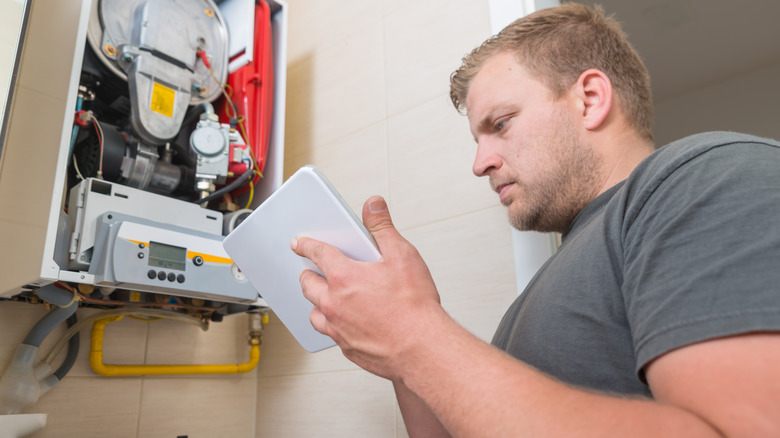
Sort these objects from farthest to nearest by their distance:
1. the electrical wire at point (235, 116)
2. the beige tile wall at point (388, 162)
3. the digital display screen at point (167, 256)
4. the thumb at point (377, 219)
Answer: the electrical wire at point (235, 116), the beige tile wall at point (388, 162), the digital display screen at point (167, 256), the thumb at point (377, 219)

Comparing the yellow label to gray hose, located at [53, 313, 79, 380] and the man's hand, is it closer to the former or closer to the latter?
gray hose, located at [53, 313, 79, 380]

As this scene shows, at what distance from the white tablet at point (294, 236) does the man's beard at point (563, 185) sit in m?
0.37

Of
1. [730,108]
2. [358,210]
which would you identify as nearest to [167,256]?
[358,210]

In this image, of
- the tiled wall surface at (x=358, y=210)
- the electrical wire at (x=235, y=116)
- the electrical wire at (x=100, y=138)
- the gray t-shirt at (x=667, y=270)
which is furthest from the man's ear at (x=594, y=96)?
the electrical wire at (x=100, y=138)

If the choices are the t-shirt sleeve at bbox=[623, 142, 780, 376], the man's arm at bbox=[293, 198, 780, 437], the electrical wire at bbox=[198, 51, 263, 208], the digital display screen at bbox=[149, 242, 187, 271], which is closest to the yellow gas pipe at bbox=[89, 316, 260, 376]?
the digital display screen at bbox=[149, 242, 187, 271]

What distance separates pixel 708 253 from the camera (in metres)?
0.42

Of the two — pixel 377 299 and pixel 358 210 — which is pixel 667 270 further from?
pixel 358 210

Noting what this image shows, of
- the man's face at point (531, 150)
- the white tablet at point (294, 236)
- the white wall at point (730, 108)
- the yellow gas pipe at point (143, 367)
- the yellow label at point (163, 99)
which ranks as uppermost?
the white wall at point (730, 108)

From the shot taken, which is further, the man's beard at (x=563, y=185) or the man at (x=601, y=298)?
the man's beard at (x=563, y=185)

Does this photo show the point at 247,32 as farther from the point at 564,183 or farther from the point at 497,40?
the point at 564,183

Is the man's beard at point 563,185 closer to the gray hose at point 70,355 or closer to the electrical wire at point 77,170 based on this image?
the electrical wire at point 77,170

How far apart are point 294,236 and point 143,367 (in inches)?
39.1

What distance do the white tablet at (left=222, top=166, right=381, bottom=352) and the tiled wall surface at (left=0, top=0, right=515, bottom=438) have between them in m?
0.56

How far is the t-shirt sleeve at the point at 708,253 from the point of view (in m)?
0.39
